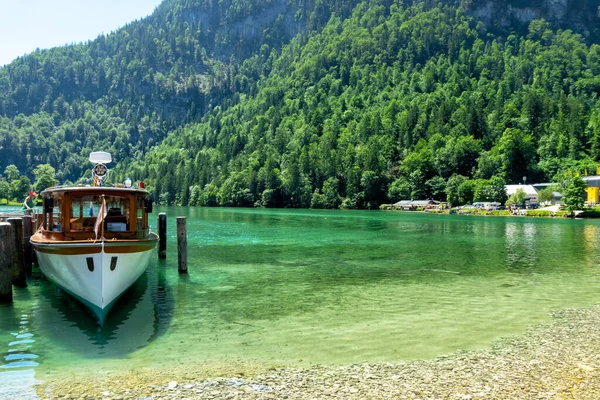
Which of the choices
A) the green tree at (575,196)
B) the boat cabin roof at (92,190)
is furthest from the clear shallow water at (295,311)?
the green tree at (575,196)

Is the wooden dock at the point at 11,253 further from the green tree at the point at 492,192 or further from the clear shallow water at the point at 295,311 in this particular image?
the green tree at the point at 492,192

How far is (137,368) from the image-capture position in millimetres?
12547

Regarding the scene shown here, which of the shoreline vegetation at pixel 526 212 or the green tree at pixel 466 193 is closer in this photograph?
the shoreline vegetation at pixel 526 212

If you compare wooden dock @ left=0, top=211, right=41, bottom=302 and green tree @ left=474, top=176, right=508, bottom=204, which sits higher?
green tree @ left=474, top=176, right=508, bottom=204

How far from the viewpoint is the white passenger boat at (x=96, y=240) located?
1736 centimetres

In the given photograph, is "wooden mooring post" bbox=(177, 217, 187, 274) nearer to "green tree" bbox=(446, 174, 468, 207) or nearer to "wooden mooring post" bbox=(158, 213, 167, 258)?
"wooden mooring post" bbox=(158, 213, 167, 258)

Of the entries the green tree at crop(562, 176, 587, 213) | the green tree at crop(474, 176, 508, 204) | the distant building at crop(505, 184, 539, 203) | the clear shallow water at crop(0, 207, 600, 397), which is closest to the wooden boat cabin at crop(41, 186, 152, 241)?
the clear shallow water at crop(0, 207, 600, 397)

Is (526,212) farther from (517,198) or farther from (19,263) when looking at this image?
(19,263)

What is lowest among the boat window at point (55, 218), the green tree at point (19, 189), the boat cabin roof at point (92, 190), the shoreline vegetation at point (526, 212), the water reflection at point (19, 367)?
the water reflection at point (19, 367)

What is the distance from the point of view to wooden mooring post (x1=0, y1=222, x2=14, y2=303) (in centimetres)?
1905

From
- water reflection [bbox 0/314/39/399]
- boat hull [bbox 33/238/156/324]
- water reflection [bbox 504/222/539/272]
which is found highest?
boat hull [bbox 33/238/156/324]

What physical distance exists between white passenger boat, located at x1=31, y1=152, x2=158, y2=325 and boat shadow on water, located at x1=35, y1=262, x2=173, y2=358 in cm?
66

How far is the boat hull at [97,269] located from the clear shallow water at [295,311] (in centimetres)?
80

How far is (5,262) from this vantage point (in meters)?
19.1
